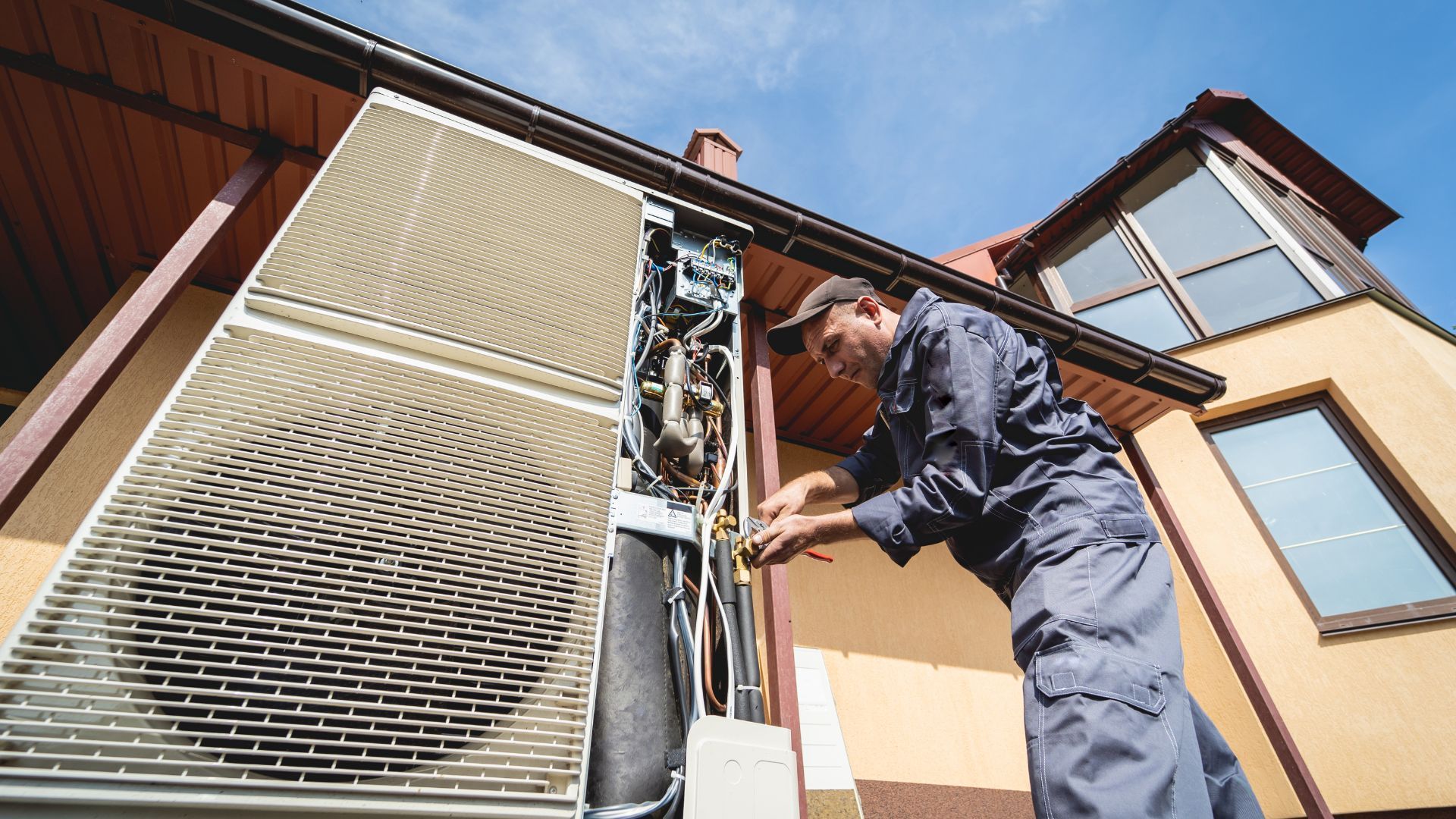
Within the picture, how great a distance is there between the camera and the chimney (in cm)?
376

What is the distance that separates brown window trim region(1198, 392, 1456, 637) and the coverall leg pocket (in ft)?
12.9

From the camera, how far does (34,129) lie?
A: 265 cm

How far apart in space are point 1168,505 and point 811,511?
307 cm

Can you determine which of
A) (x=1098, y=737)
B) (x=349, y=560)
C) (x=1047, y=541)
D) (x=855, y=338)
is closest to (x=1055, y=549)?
(x=1047, y=541)

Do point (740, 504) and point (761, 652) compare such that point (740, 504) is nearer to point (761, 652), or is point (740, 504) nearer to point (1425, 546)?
point (761, 652)

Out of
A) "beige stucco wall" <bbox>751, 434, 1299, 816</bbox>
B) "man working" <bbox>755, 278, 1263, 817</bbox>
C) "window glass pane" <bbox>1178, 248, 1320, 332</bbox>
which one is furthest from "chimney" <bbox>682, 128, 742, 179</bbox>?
"window glass pane" <bbox>1178, 248, 1320, 332</bbox>

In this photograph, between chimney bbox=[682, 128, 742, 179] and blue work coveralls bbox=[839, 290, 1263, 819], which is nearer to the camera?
blue work coveralls bbox=[839, 290, 1263, 819]

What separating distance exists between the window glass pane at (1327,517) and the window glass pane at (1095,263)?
194 cm

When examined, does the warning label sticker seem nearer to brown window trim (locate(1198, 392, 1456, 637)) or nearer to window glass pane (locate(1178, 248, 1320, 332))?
brown window trim (locate(1198, 392, 1456, 637))

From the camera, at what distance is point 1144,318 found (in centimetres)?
550

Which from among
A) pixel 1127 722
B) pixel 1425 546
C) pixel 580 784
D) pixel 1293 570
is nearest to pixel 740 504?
pixel 580 784

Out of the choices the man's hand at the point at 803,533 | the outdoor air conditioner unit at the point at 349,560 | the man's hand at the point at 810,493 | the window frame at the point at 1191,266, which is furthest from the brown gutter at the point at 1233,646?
the outdoor air conditioner unit at the point at 349,560

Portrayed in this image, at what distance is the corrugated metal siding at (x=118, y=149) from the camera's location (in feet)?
7.68

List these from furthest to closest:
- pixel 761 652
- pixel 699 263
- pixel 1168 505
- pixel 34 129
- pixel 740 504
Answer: pixel 1168 505, pixel 761 652, pixel 34 129, pixel 699 263, pixel 740 504
